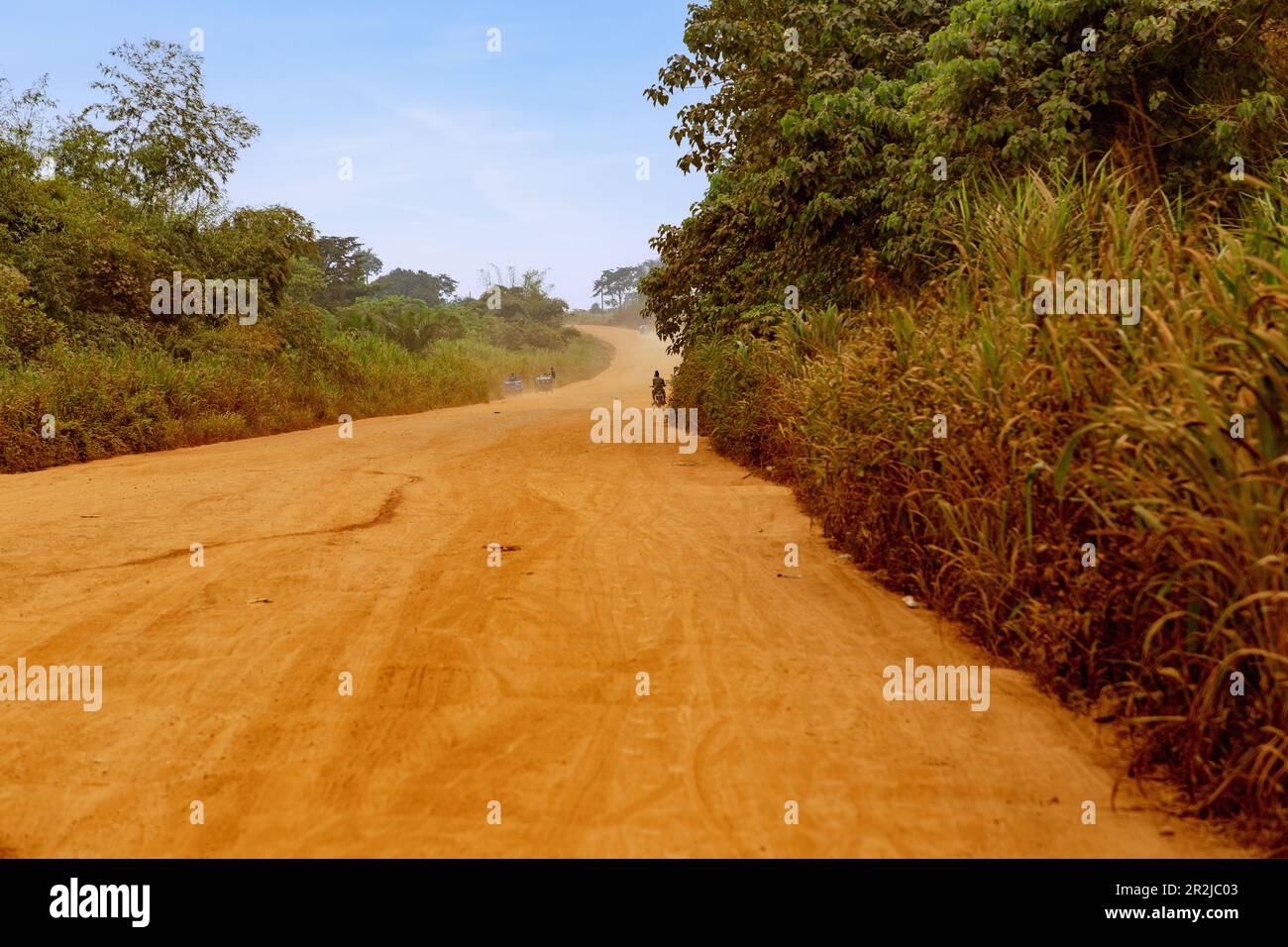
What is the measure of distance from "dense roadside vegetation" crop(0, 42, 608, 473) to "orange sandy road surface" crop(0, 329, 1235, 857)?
5.14m

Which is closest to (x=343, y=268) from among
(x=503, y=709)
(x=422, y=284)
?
(x=422, y=284)

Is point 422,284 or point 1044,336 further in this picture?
point 422,284

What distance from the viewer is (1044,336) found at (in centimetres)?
393

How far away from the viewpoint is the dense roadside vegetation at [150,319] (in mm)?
11344

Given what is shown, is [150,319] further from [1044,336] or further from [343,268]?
[343,268]

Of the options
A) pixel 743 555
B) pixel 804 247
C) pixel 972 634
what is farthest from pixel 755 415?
pixel 972 634

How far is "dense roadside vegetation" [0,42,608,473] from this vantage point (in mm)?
11344

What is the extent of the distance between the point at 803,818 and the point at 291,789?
1.60 metres

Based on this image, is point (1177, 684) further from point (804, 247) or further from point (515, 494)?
point (804, 247)

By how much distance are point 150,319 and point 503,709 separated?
14593 millimetres

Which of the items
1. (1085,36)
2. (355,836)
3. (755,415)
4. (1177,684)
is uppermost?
(1085,36)

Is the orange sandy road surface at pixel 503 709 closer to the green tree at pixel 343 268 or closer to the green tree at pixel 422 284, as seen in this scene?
the green tree at pixel 343 268

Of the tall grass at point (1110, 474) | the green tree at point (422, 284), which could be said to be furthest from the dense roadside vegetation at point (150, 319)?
the green tree at point (422, 284)

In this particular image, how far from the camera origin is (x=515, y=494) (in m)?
8.34
